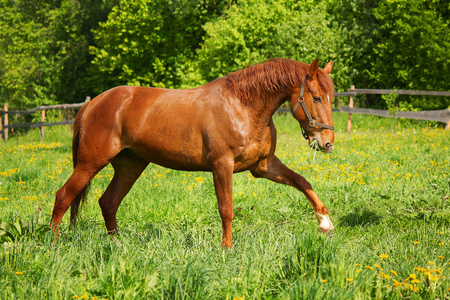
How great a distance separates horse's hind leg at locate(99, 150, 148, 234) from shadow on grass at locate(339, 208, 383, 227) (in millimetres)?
2440

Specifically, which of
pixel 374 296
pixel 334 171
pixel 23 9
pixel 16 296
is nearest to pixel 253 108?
pixel 374 296

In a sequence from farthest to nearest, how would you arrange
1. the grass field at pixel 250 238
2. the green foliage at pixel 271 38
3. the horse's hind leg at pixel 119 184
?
the green foliage at pixel 271 38 < the horse's hind leg at pixel 119 184 < the grass field at pixel 250 238

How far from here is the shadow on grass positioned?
5.48 metres

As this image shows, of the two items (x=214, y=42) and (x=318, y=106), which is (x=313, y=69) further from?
(x=214, y=42)

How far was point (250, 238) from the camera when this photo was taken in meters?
4.44

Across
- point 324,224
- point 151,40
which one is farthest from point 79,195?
point 151,40

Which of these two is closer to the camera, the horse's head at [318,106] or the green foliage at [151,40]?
the horse's head at [318,106]

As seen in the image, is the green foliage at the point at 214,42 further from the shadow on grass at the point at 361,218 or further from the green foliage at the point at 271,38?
the shadow on grass at the point at 361,218

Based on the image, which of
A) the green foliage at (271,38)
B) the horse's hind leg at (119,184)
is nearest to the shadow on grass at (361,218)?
the horse's hind leg at (119,184)

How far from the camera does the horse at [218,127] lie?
15.0 feet

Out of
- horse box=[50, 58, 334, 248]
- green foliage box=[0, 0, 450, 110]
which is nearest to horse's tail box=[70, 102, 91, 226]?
horse box=[50, 58, 334, 248]

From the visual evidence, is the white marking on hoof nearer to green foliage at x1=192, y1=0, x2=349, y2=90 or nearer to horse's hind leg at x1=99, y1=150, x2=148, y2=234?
horse's hind leg at x1=99, y1=150, x2=148, y2=234

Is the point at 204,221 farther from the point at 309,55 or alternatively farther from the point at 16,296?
the point at 309,55

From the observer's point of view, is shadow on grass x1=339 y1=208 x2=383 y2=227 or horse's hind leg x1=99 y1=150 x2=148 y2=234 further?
shadow on grass x1=339 y1=208 x2=383 y2=227
